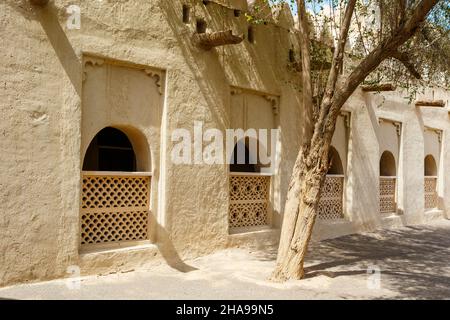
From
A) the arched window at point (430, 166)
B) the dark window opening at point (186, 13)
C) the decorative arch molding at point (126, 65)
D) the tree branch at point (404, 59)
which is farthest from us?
the arched window at point (430, 166)

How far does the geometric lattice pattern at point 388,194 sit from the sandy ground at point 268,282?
11.7ft

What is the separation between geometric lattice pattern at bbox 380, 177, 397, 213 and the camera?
1329 centimetres

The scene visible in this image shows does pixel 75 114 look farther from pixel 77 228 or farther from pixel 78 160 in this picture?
pixel 77 228

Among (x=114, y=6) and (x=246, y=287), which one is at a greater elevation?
(x=114, y=6)

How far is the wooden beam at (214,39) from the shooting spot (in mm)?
7629

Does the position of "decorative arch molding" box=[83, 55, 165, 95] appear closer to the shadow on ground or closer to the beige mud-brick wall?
the beige mud-brick wall

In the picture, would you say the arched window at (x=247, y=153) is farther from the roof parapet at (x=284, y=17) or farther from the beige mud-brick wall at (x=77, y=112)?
the roof parapet at (x=284, y=17)

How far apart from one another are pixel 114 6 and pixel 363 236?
7.88m

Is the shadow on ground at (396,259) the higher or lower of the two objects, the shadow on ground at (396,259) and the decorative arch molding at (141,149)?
the lower

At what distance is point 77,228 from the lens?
21.2 ft

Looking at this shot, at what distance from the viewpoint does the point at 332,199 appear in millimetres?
11383

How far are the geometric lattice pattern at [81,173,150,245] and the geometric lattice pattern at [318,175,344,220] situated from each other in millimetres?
4960

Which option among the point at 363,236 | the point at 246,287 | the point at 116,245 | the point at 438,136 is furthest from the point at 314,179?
the point at 438,136

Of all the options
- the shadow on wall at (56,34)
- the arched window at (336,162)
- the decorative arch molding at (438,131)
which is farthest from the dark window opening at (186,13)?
the decorative arch molding at (438,131)
